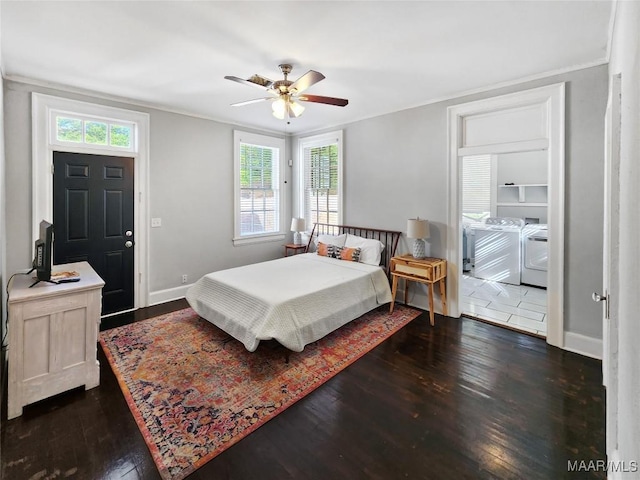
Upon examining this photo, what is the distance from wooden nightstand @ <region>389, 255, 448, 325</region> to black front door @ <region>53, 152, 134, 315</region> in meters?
3.48

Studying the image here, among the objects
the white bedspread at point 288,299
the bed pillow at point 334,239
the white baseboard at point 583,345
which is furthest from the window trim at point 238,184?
the white baseboard at point 583,345

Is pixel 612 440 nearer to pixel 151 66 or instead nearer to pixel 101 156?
pixel 151 66

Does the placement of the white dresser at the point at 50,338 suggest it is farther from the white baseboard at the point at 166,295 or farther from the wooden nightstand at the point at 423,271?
the wooden nightstand at the point at 423,271

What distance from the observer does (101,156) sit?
3688 mm

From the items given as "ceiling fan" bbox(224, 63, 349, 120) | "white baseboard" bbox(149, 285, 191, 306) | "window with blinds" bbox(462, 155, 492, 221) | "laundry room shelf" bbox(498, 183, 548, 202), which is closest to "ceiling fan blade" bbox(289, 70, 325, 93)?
"ceiling fan" bbox(224, 63, 349, 120)

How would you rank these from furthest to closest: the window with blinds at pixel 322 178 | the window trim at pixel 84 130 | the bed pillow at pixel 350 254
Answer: the window with blinds at pixel 322 178
the bed pillow at pixel 350 254
the window trim at pixel 84 130

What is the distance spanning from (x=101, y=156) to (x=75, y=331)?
7.56 feet

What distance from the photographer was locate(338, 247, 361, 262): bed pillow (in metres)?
4.38

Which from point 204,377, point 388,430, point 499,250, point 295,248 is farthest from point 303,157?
point 388,430

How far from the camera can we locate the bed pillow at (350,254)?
4383mm

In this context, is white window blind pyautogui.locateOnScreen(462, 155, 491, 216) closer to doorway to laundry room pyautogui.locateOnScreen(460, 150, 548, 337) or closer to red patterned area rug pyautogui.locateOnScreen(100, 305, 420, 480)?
doorway to laundry room pyautogui.locateOnScreen(460, 150, 548, 337)

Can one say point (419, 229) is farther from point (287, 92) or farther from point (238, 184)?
point (238, 184)

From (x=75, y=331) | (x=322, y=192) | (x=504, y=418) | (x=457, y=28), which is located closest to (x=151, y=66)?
(x=75, y=331)

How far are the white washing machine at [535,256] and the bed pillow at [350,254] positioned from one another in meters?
3.02
